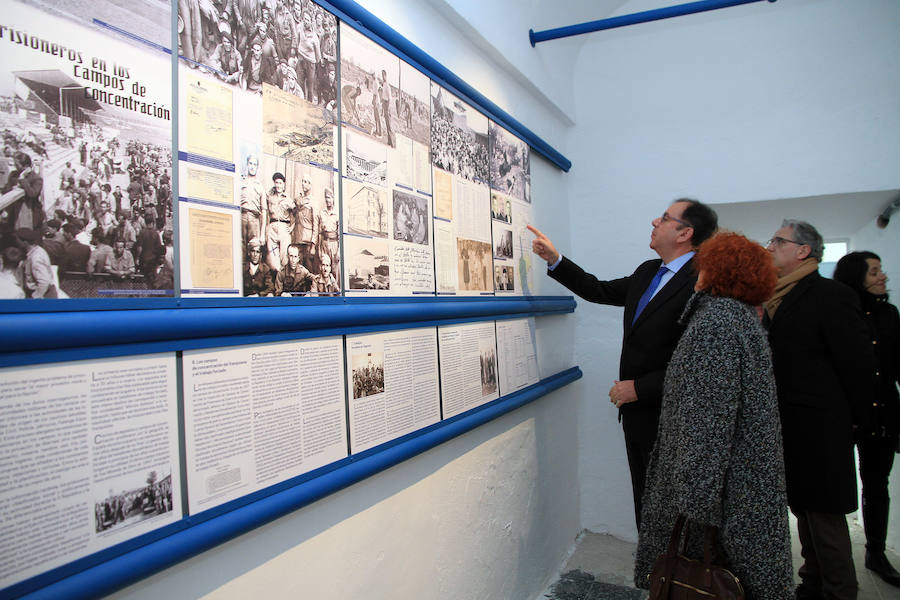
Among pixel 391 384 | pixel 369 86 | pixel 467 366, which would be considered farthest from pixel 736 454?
pixel 369 86

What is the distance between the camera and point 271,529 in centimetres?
147

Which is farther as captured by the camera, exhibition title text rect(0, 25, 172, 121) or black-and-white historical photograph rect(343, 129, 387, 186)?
black-and-white historical photograph rect(343, 129, 387, 186)

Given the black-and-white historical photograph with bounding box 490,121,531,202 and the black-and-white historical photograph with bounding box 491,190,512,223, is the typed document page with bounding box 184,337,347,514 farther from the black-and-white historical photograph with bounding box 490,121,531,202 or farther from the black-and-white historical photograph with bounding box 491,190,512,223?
the black-and-white historical photograph with bounding box 490,121,531,202

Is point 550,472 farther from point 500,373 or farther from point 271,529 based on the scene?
point 271,529

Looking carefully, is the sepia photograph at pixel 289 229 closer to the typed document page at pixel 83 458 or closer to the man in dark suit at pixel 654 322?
the typed document page at pixel 83 458

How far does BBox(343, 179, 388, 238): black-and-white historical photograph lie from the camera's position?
180 cm

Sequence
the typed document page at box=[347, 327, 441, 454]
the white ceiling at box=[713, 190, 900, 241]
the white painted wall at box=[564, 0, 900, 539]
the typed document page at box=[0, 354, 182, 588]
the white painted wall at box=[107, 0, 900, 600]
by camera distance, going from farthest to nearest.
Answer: the white ceiling at box=[713, 190, 900, 241] < the white painted wall at box=[564, 0, 900, 539] < the white painted wall at box=[107, 0, 900, 600] < the typed document page at box=[347, 327, 441, 454] < the typed document page at box=[0, 354, 182, 588]

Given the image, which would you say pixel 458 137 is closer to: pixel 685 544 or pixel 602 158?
pixel 685 544

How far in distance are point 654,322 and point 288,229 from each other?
6.12 ft

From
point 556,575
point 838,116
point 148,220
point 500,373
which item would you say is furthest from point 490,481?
point 838,116

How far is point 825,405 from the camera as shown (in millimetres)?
2672

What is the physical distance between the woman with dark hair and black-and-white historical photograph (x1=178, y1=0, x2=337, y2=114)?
134 inches

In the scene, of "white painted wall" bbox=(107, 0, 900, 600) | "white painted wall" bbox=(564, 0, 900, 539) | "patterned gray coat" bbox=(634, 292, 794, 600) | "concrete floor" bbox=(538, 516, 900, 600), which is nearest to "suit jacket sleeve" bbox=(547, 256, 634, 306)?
"white painted wall" bbox=(107, 0, 900, 600)

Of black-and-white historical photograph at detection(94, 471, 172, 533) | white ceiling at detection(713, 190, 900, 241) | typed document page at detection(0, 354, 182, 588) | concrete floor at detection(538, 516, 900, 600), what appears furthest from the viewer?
white ceiling at detection(713, 190, 900, 241)
